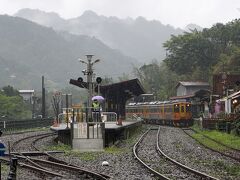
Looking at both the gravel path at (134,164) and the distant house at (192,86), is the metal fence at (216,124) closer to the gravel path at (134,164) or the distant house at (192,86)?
the gravel path at (134,164)

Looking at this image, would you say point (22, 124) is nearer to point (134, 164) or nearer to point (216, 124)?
point (216, 124)

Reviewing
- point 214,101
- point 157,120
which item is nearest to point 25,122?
point 157,120

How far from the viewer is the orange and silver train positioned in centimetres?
5281

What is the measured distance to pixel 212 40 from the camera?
296 ft

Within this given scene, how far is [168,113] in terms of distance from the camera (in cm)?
5456

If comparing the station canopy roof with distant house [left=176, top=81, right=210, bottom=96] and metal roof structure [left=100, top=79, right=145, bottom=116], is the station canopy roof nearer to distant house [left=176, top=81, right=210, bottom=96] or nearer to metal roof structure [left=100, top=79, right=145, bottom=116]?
metal roof structure [left=100, top=79, right=145, bottom=116]

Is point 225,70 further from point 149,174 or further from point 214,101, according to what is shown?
point 149,174

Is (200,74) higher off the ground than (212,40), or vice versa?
(212,40)

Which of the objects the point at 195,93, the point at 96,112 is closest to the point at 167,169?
the point at 96,112

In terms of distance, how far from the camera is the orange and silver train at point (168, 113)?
52.8 meters

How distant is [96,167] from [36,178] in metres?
3.09

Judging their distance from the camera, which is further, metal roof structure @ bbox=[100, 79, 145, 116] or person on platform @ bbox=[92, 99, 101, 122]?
metal roof structure @ bbox=[100, 79, 145, 116]

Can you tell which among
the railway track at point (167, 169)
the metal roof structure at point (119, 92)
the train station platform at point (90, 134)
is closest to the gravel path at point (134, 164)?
the railway track at point (167, 169)

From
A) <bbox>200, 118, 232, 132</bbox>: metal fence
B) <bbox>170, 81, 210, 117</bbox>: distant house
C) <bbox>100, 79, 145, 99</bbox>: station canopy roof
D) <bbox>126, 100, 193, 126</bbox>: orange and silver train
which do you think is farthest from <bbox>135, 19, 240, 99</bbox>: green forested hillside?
<bbox>100, 79, 145, 99</bbox>: station canopy roof
